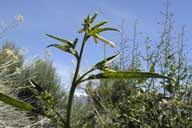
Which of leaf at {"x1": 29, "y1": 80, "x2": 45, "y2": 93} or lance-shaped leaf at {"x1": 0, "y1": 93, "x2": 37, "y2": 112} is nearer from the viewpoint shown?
lance-shaped leaf at {"x1": 0, "y1": 93, "x2": 37, "y2": 112}

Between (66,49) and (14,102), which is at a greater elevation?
(66,49)

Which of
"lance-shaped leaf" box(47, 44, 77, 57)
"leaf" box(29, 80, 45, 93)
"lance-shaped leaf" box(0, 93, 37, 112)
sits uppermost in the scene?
"lance-shaped leaf" box(47, 44, 77, 57)

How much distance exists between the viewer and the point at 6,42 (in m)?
6.89

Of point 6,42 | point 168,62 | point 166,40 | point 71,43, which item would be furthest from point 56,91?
point 71,43

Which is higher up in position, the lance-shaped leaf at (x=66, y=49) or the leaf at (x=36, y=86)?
the lance-shaped leaf at (x=66, y=49)

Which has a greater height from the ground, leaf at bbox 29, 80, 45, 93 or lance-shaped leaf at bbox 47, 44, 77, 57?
lance-shaped leaf at bbox 47, 44, 77, 57

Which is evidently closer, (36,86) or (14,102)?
(14,102)

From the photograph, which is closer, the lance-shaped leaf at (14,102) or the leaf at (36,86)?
the lance-shaped leaf at (14,102)

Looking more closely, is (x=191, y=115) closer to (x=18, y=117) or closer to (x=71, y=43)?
(x=71, y=43)

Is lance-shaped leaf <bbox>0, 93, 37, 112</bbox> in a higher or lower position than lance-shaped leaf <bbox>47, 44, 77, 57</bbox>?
lower

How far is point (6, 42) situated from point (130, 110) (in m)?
5.30

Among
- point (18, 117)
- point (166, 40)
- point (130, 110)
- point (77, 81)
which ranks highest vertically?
point (166, 40)

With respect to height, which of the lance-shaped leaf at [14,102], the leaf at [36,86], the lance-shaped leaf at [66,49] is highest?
the lance-shaped leaf at [66,49]

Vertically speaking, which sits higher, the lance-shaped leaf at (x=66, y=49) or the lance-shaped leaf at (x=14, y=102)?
the lance-shaped leaf at (x=66, y=49)
